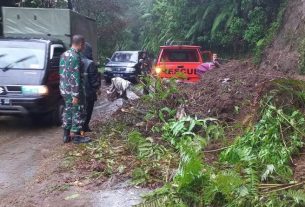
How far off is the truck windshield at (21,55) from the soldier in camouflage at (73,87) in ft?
5.28

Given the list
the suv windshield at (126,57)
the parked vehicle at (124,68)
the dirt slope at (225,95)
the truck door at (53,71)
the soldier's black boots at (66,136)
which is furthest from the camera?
the suv windshield at (126,57)

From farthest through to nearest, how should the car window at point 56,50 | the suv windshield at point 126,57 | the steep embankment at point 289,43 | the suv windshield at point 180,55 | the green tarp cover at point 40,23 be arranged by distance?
the suv windshield at point 126,57 < the suv windshield at point 180,55 < the green tarp cover at point 40,23 < the steep embankment at point 289,43 < the car window at point 56,50

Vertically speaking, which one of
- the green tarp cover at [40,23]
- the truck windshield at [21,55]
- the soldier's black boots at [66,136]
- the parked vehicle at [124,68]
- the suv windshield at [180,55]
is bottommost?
the parked vehicle at [124,68]

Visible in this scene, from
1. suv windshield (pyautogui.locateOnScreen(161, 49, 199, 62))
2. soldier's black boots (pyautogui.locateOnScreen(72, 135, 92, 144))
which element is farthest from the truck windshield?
suv windshield (pyautogui.locateOnScreen(161, 49, 199, 62))

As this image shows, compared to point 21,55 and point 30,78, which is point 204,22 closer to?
point 21,55

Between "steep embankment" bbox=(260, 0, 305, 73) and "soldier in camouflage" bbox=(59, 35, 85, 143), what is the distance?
466cm

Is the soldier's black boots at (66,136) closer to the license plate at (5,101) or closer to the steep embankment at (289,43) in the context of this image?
the license plate at (5,101)

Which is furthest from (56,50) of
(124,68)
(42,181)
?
(124,68)

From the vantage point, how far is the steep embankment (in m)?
10.4

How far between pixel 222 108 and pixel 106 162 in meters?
2.26

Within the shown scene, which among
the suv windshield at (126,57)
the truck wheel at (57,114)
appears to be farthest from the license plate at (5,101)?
the suv windshield at (126,57)

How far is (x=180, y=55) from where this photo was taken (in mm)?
14422

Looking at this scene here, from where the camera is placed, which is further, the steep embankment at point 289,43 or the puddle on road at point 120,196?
the steep embankment at point 289,43

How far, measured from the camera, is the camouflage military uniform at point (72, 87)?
7512 mm
